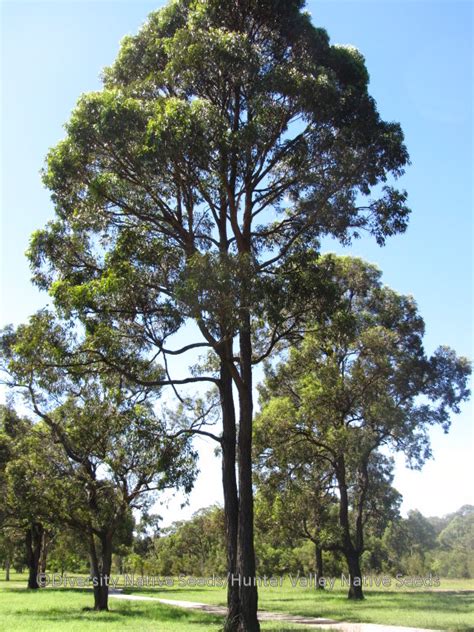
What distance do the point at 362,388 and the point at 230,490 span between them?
13254 mm

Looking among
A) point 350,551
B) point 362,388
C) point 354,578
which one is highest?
point 362,388

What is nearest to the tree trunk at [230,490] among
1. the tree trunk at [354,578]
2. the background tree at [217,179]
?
the background tree at [217,179]

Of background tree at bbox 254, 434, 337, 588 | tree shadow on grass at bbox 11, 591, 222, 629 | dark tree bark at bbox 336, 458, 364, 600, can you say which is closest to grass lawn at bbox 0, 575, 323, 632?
tree shadow on grass at bbox 11, 591, 222, 629

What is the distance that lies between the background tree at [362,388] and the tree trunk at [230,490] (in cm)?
1081

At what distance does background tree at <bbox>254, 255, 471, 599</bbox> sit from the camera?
24094mm

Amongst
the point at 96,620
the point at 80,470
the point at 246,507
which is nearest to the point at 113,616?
the point at 96,620

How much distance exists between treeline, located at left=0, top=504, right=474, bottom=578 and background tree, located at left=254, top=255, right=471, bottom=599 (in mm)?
17721

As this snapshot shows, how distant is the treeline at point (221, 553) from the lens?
156 feet

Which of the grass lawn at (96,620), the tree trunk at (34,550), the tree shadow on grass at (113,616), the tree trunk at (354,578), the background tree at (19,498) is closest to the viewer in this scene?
the grass lawn at (96,620)

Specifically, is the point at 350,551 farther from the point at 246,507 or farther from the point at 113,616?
the point at 246,507

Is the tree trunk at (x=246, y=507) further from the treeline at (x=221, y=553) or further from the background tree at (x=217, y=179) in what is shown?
the treeline at (x=221, y=553)

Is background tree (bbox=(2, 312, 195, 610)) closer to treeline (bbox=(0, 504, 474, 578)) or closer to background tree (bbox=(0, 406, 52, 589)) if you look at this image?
background tree (bbox=(0, 406, 52, 589))

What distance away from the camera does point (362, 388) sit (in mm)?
→ 24656

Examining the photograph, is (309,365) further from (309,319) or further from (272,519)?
(309,319)
